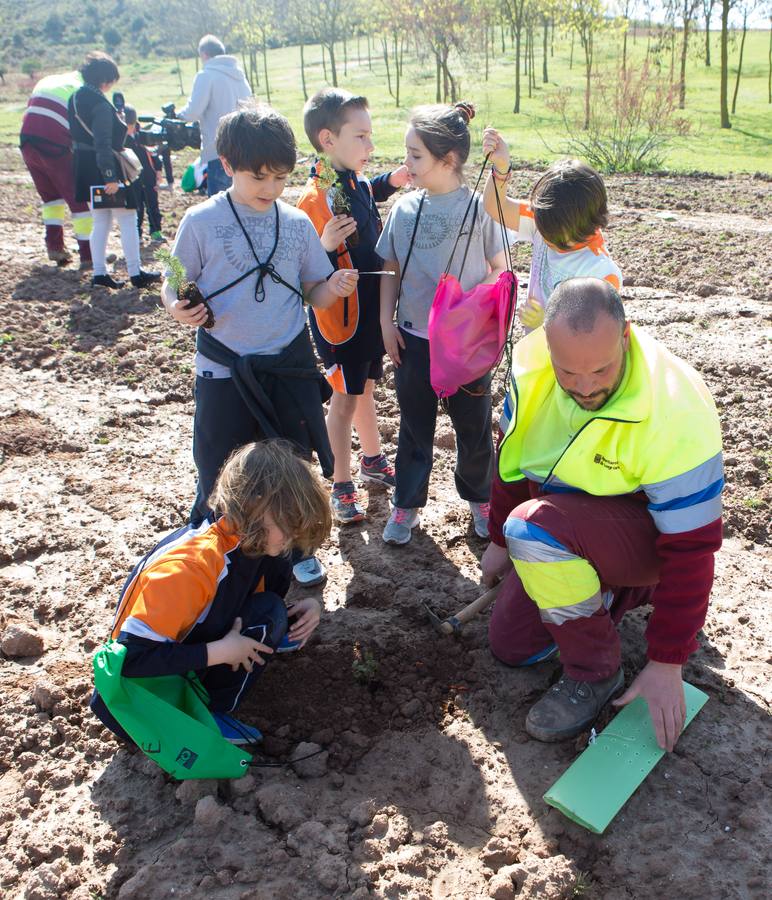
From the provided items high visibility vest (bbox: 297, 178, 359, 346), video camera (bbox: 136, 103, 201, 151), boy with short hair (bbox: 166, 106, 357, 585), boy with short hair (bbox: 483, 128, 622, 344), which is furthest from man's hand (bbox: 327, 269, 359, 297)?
video camera (bbox: 136, 103, 201, 151)

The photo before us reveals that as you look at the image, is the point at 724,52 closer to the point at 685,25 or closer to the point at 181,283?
the point at 685,25

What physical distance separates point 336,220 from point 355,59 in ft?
145

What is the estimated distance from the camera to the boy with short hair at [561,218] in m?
2.89

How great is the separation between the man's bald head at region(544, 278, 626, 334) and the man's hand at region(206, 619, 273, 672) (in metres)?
1.26

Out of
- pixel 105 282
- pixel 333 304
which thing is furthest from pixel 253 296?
pixel 105 282

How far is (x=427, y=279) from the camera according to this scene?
129 inches

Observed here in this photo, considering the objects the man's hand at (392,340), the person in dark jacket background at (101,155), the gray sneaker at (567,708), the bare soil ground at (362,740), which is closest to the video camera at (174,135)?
the person in dark jacket background at (101,155)

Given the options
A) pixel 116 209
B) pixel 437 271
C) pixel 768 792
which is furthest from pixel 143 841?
pixel 116 209

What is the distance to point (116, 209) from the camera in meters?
6.81

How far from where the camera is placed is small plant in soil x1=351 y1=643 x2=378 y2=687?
2809 mm

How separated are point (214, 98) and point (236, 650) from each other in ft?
20.5

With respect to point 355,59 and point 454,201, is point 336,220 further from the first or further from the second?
point 355,59

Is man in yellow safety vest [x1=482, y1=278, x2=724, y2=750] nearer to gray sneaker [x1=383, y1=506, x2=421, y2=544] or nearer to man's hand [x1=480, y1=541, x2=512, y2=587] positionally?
man's hand [x1=480, y1=541, x2=512, y2=587]

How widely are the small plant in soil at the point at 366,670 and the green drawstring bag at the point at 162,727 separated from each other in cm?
53
